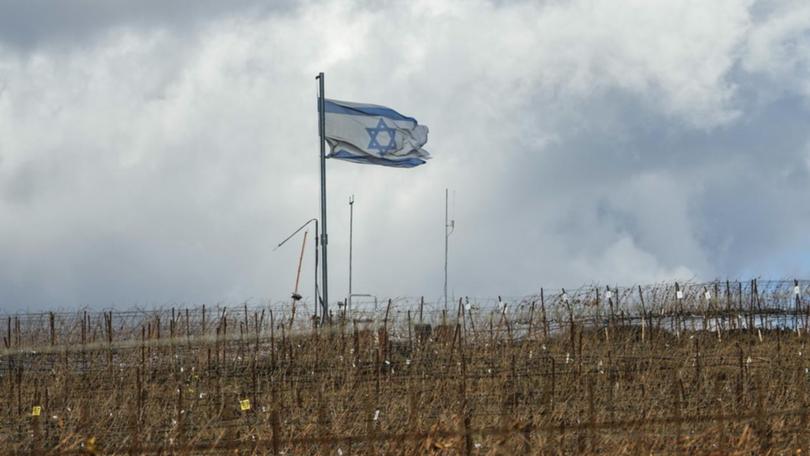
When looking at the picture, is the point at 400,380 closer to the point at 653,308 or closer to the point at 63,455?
the point at 653,308

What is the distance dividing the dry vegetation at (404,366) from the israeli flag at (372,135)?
2.52 meters

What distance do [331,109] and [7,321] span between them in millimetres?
6545

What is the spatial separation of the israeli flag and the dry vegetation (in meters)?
2.52

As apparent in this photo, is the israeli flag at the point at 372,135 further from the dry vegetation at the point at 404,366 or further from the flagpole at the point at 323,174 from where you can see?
the dry vegetation at the point at 404,366

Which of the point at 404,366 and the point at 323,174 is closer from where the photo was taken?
the point at 404,366

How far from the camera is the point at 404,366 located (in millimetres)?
17594

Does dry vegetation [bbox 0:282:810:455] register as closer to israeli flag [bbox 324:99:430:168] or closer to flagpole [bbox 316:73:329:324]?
flagpole [bbox 316:73:329:324]

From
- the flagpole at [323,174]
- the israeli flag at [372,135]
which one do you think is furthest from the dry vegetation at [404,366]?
the israeli flag at [372,135]

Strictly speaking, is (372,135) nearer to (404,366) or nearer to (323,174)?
(323,174)

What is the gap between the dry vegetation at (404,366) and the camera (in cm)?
1330

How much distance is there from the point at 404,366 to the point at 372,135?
4237 mm

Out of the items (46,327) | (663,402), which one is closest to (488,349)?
(663,402)

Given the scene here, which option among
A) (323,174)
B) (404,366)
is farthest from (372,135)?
(404,366)

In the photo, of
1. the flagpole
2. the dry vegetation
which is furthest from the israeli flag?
the dry vegetation
